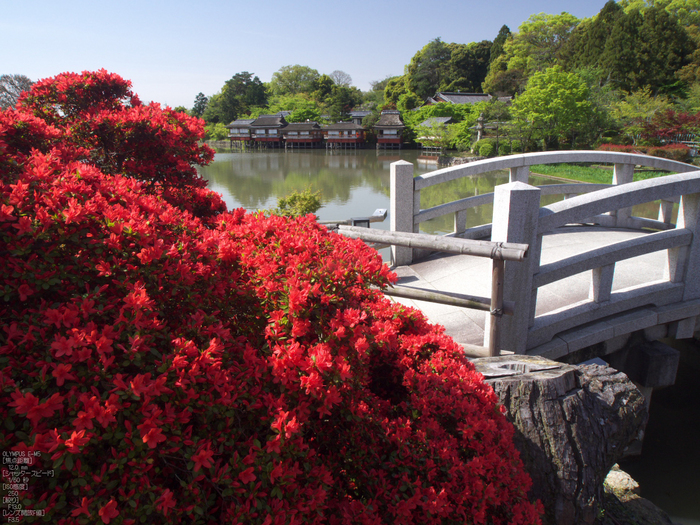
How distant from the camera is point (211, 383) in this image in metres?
1.18

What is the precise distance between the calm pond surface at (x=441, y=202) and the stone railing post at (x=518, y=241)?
207 cm

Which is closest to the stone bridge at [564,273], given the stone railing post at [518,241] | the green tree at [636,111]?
the stone railing post at [518,241]

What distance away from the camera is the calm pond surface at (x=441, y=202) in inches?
148

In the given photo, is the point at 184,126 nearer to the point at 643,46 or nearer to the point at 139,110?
the point at 139,110

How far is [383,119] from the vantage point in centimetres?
4334

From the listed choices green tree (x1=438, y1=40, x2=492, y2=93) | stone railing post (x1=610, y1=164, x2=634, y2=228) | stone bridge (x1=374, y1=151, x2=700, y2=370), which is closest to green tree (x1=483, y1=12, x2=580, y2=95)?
green tree (x1=438, y1=40, x2=492, y2=93)

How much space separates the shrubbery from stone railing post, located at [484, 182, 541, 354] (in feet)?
4.28

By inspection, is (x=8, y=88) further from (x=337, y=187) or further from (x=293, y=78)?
(x=293, y=78)

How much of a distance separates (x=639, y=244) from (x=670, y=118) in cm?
2374

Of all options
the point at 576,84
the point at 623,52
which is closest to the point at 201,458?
the point at 576,84

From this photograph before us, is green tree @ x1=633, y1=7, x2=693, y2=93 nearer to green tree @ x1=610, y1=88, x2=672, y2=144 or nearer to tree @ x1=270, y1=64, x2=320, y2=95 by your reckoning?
green tree @ x1=610, y1=88, x2=672, y2=144

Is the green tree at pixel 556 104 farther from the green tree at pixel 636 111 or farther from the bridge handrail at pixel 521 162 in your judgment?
the bridge handrail at pixel 521 162

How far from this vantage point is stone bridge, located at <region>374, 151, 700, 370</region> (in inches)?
116

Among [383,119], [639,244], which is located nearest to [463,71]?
[383,119]
